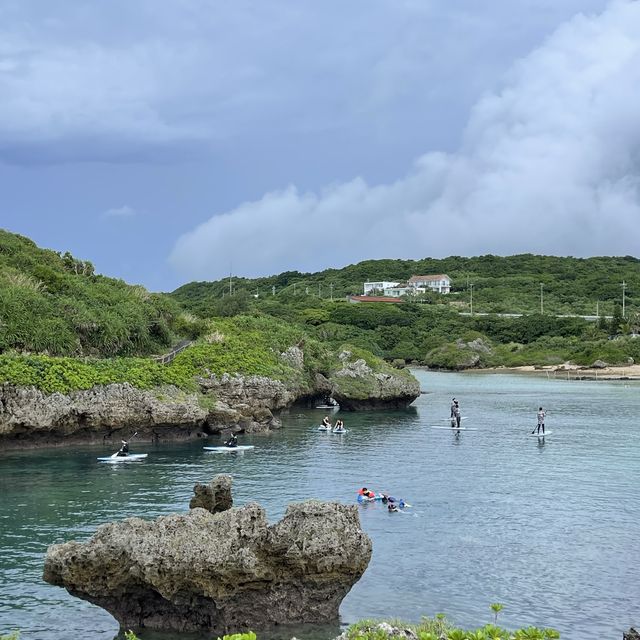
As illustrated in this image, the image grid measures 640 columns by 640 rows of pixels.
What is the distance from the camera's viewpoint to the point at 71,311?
5444 cm

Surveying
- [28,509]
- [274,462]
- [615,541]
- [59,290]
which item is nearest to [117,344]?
[59,290]

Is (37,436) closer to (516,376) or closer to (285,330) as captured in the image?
(285,330)

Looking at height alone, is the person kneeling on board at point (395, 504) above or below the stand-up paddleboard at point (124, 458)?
below

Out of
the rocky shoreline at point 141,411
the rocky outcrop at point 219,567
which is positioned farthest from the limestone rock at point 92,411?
the rocky outcrop at point 219,567

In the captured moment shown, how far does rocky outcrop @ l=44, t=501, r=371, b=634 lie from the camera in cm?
1691

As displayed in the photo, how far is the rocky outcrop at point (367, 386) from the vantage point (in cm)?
7062

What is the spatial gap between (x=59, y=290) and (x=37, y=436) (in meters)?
18.3

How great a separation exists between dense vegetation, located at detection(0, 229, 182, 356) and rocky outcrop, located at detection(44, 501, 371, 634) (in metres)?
33.5

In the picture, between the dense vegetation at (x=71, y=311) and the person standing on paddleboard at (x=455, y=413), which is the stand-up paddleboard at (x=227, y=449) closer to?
the dense vegetation at (x=71, y=311)

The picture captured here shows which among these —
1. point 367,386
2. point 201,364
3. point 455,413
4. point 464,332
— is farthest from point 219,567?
point 464,332

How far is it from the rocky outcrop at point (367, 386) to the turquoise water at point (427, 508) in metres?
10.1

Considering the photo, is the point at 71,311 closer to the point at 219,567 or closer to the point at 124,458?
the point at 124,458

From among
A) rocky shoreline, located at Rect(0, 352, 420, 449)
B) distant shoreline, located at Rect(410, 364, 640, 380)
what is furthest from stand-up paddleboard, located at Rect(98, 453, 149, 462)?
distant shoreline, located at Rect(410, 364, 640, 380)

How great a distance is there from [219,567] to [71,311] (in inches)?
1600
